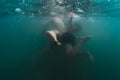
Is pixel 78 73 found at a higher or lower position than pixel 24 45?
higher

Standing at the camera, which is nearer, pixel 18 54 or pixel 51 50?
pixel 51 50

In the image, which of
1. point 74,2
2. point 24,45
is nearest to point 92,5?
point 74,2

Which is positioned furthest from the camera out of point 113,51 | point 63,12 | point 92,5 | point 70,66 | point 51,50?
point 113,51

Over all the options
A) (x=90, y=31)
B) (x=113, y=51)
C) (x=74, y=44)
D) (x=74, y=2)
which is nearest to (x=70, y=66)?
(x=74, y=44)

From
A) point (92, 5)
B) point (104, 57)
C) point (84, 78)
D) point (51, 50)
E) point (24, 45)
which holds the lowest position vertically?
point (104, 57)

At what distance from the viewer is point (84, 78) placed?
1634cm

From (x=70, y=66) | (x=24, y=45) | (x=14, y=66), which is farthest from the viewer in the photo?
(x=24, y=45)

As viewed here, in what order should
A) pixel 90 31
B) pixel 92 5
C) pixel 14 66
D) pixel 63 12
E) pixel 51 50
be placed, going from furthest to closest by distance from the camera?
pixel 14 66, pixel 90 31, pixel 63 12, pixel 92 5, pixel 51 50

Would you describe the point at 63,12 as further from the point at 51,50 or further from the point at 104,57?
the point at 104,57

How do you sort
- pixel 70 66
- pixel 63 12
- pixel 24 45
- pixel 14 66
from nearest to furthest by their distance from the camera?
pixel 70 66 < pixel 63 12 < pixel 14 66 < pixel 24 45

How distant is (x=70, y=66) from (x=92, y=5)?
14.8 ft

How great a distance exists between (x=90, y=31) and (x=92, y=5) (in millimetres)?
16559

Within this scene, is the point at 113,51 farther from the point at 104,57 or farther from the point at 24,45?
the point at 24,45

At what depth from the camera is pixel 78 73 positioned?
16547 mm
